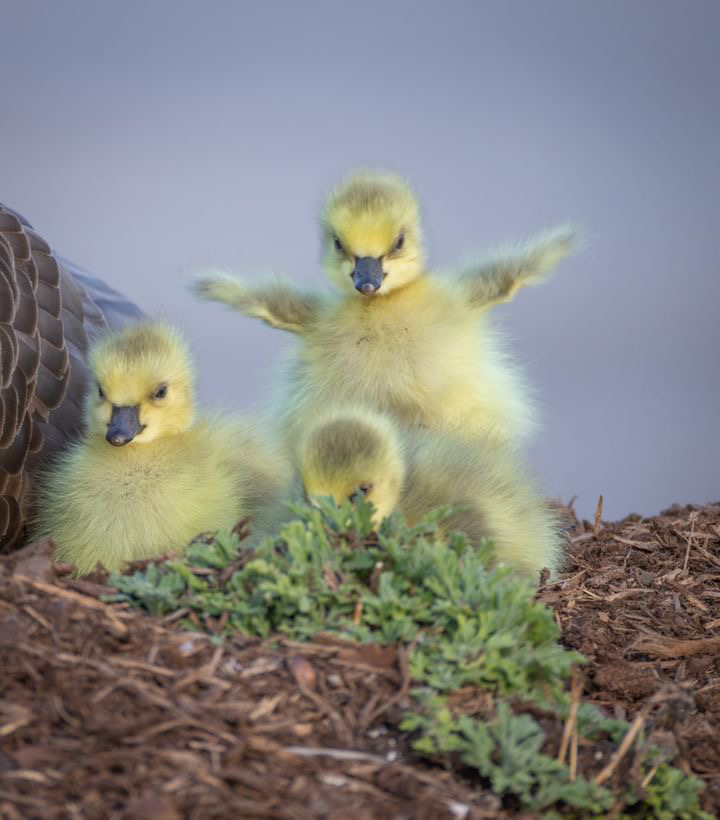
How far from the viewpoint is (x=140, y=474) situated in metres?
2.51

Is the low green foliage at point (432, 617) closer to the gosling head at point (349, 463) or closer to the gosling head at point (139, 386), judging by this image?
the gosling head at point (349, 463)

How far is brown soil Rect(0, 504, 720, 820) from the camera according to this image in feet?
4.81

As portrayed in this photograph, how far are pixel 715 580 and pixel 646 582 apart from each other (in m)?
0.19

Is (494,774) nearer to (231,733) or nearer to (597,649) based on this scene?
(231,733)

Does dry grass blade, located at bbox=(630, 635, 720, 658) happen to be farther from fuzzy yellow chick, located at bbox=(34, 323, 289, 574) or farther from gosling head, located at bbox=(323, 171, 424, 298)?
gosling head, located at bbox=(323, 171, 424, 298)

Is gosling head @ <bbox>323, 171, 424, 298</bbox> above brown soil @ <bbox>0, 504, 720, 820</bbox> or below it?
above

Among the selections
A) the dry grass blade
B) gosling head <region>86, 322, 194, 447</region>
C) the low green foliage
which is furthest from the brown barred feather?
the dry grass blade

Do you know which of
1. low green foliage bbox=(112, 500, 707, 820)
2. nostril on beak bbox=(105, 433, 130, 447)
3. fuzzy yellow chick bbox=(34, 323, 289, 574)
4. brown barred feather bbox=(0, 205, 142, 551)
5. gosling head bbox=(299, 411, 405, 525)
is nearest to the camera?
low green foliage bbox=(112, 500, 707, 820)

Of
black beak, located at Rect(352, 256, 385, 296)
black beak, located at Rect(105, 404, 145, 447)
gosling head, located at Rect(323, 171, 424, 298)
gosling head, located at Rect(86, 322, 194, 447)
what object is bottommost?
black beak, located at Rect(105, 404, 145, 447)

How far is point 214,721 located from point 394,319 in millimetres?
1379

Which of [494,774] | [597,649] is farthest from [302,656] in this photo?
[597,649]

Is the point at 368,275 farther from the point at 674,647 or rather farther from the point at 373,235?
the point at 674,647

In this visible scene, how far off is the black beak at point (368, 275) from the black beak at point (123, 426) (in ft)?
1.82

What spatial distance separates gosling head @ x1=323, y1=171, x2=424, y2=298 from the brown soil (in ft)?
3.31
